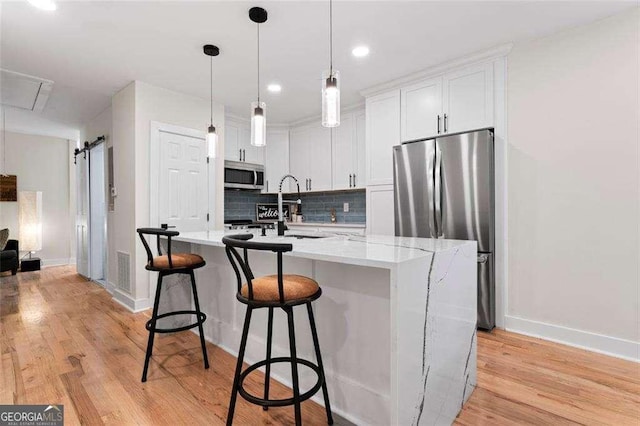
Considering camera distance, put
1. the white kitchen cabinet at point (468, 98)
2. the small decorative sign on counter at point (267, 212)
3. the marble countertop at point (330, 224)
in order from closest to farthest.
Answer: the white kitchen cabinet at point (468, 98) < the marble countertop at point (330, 224) < the small decorative sign on counter at point (267, 212)

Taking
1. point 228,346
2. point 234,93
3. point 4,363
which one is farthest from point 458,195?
point 4,363

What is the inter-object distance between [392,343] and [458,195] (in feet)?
6.99

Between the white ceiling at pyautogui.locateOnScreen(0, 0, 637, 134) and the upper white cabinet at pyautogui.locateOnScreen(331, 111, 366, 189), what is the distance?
2.44 feet

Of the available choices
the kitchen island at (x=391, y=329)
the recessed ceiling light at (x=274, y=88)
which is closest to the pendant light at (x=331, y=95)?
the kitchen island at (x=391, y=329)

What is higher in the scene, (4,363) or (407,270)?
(407,270)

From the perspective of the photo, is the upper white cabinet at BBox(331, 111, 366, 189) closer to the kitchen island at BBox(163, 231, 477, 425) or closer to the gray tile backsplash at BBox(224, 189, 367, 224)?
the gray tile backsplash at BBox(224, 189, 367, 224)

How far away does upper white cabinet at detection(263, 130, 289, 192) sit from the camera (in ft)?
17.5

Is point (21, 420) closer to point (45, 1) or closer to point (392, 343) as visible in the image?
point (392, 343)

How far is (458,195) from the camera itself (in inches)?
116

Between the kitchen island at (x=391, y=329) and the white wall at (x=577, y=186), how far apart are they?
128 centimetres

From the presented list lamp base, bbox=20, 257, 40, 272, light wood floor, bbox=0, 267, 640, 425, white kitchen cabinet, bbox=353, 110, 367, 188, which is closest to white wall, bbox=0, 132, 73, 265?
lamp base, bbox=20, 257, 40, 272

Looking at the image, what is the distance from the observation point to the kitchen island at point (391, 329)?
125 cm

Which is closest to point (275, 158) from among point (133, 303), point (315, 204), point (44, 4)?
point (315, 204)

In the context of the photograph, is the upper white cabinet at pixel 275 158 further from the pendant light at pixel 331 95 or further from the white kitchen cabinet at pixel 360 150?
the pendant light at pixel 331 95
